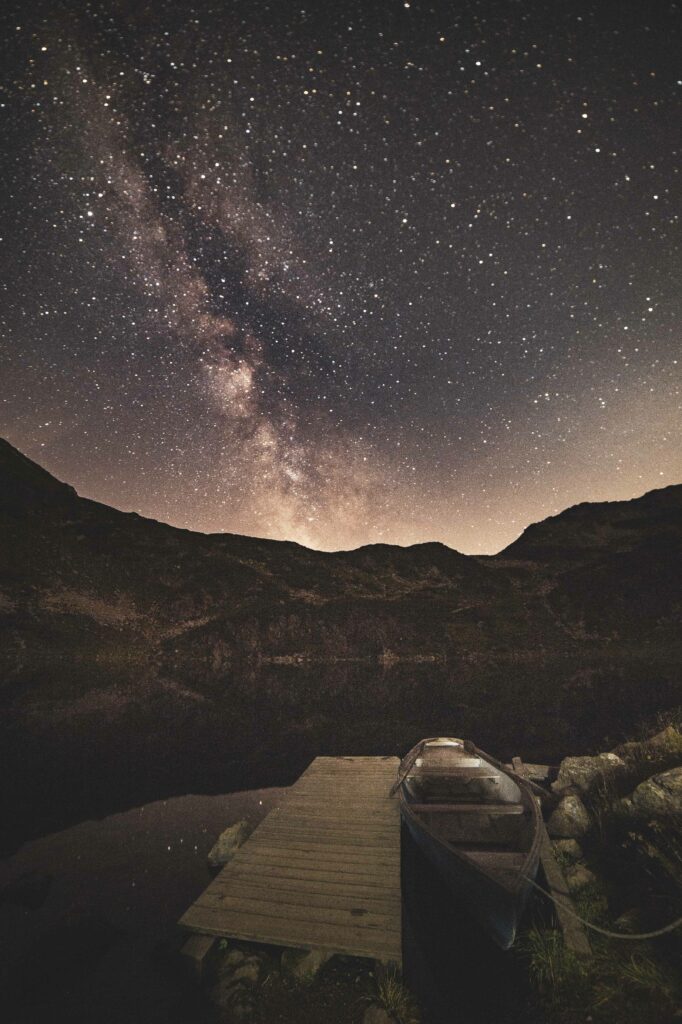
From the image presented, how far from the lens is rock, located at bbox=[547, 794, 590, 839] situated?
27.0 feet

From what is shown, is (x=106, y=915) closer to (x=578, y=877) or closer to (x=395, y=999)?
(x=395, y=999)

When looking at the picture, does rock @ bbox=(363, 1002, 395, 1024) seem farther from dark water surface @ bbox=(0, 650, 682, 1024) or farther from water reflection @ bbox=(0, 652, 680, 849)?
water reflection @ bbox=(0, 652, 680, 849)

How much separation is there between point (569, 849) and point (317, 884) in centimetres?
487

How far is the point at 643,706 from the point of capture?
77.9 ft

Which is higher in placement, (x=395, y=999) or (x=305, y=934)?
(x=305, y=934)

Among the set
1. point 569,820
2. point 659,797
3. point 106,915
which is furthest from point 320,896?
point 659,797

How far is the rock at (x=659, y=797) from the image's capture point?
6812 mm

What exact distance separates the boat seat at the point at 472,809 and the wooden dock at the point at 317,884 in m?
0.68

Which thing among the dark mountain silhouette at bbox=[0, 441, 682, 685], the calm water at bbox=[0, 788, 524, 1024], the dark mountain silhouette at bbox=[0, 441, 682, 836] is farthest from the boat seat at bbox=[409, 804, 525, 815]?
the dark mountain silhouette at bbox=[0, 441, 682, 685]

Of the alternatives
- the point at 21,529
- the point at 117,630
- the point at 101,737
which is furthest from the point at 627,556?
the point at 21,529

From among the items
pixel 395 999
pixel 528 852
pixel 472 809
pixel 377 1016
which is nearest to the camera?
pixel 377 1016

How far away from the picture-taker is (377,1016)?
4426mm

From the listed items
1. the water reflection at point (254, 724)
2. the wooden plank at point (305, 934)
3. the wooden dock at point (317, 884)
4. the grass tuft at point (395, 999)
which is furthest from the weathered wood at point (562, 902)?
the water reflection at point (254, 724)

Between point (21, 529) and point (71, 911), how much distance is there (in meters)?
89.0
